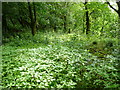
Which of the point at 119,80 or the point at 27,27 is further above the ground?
the point at 27,27

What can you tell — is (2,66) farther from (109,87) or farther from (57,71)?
(109,87)

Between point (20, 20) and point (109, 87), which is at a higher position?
point (20, 20)

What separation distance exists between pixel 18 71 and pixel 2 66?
0.96m

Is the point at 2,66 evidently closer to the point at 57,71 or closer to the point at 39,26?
the point at 57,71

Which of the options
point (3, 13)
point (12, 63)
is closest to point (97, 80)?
point (12, 63)

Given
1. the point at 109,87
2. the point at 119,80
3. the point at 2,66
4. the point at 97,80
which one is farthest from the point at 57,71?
the point at 2,66

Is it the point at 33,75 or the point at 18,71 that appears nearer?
the point at 33,75

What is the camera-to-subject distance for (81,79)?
384 centimetres

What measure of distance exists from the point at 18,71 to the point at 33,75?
0.71m

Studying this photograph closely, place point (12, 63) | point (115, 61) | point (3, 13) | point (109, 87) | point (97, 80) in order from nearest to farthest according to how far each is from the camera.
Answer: point (109, 87) < point (97, 80) < point (115, 61) < point (12, 63) < point (3, 13)

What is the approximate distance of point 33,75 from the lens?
3.88 m

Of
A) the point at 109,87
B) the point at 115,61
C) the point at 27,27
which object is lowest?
the point at 109,87

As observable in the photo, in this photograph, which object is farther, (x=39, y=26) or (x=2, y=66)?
(x=39, y=26)

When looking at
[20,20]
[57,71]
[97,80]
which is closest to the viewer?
[97,80]
